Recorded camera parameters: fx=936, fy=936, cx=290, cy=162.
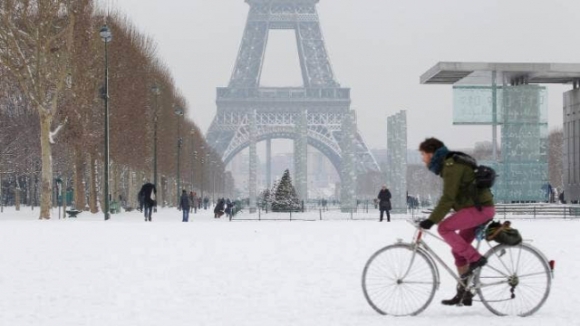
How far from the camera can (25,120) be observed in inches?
2264

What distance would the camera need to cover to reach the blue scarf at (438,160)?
8.56 metres

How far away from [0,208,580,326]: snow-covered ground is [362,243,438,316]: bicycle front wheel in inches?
5.7

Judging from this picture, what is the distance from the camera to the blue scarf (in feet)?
28.1

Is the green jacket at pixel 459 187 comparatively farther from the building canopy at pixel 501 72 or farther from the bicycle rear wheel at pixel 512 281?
the building canopy at pixel 501 72

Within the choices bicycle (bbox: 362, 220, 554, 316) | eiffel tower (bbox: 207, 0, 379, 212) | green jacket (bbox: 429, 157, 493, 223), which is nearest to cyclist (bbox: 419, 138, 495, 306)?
green jacket (bbox: 429, 157, 493, 223)

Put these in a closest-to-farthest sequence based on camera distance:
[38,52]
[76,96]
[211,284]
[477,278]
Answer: [477,278], [211,284], [38,52], [76,96]

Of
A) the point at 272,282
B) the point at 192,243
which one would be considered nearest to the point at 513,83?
the point at 192,243

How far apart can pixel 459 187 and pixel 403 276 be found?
97 centimetres

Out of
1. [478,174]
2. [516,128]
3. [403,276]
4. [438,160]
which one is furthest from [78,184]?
[478,174]

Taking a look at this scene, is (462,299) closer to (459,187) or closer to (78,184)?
(459,187)

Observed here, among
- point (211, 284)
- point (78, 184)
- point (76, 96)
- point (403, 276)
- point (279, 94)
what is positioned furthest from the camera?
point (279, 94)

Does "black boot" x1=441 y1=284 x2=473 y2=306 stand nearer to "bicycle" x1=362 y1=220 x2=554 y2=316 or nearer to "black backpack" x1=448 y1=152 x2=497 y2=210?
"bicycle" x1=362 y1=220 x2=554 y2=316

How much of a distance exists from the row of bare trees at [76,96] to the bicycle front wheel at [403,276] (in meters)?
27.2

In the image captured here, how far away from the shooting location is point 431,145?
341 inches
